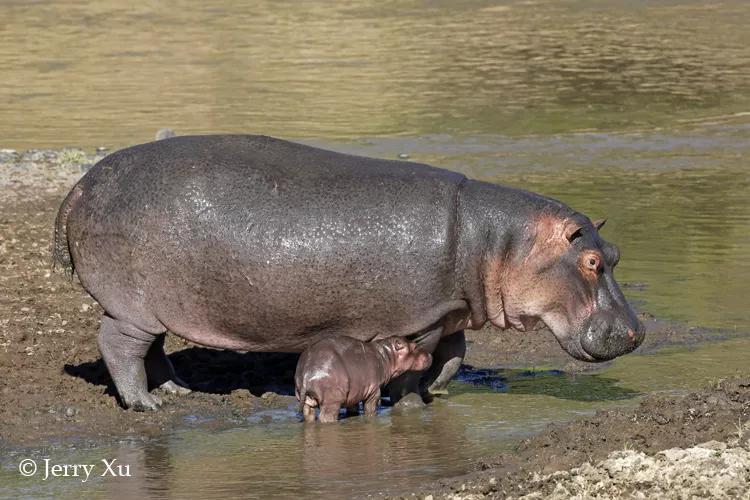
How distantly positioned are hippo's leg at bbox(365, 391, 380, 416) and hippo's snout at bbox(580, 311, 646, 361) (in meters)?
1.20

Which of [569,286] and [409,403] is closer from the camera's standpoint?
[569,286]

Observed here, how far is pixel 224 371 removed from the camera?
960 centimetres

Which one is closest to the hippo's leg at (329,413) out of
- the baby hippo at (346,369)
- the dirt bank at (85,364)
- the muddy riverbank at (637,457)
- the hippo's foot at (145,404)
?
the baby hippo at (346,369)

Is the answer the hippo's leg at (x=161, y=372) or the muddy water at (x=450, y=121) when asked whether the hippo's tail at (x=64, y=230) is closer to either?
the hippo's leg at (x=161, y=372)

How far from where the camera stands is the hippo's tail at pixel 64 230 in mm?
8594

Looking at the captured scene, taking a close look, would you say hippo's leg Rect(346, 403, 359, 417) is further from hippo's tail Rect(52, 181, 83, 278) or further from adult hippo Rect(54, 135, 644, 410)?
hippo's tail Rect(52, 181, 83, 278)

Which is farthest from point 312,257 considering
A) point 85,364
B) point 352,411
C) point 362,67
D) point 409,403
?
point 362,67

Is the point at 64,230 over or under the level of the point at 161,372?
over

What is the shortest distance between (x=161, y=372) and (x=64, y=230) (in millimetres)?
1055

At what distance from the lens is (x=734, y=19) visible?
99.2ft

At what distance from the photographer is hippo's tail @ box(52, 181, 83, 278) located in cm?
859

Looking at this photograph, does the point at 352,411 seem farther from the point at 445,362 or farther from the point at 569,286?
the point at 569,286

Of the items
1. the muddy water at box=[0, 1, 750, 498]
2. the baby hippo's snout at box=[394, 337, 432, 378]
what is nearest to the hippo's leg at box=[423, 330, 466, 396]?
the muddy water at box=[0, 1, 750, 498]

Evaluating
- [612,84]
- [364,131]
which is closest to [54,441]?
[364,131]
